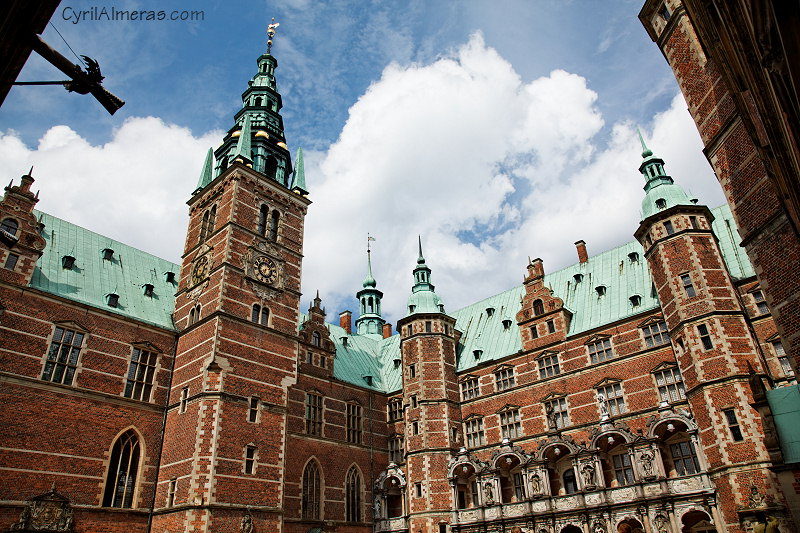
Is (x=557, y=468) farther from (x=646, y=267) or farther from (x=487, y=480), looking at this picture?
(x=646, y=267)

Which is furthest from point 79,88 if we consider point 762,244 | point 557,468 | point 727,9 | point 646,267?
point 646,267

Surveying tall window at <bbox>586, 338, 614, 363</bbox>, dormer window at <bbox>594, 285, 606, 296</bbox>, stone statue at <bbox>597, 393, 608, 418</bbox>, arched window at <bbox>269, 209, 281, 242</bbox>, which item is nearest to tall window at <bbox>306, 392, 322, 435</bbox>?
arched window at <bbox>269, 209, 281, 242</bbox>

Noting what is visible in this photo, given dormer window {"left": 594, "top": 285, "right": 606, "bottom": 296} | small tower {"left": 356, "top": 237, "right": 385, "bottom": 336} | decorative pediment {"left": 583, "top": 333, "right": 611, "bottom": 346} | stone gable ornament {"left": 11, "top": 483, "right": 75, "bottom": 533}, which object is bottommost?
stone gable ornament {"left": 11, "top": 483, "right": 75, "bottom": 533}

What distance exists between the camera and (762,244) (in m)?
12.2

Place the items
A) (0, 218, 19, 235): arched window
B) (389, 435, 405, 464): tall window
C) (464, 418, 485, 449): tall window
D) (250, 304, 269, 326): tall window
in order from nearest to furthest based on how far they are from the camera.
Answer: (0, 218, 19, 235): arched window, (250, 304, 269, 326): tall window, (464, 418, 485, 449): tall window, (389, 435, 405, 464): tall window

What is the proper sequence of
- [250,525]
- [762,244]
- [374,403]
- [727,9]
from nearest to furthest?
1. [727,9]
2. [762,244]
3. [250,525]
4. [374,403]

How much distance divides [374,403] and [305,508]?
799cm

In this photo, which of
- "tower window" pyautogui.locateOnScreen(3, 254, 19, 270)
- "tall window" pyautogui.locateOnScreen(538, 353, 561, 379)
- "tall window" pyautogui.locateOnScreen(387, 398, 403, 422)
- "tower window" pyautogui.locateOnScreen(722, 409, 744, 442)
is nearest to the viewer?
Result: "tower window" pyautogui.locateOnScreen(722, 409, 744, 442)

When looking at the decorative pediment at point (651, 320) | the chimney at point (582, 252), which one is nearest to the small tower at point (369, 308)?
the chimney at point (582, 252)

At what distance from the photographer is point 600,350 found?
25906mm

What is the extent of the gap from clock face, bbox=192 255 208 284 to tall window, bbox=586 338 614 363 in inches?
759

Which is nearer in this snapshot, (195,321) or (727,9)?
(727,9)

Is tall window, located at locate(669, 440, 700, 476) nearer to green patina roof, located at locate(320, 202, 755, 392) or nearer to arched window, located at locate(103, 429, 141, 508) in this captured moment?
green patina roof, located at locate(320, 202, 755, 392)

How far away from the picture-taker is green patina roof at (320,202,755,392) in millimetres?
25594
